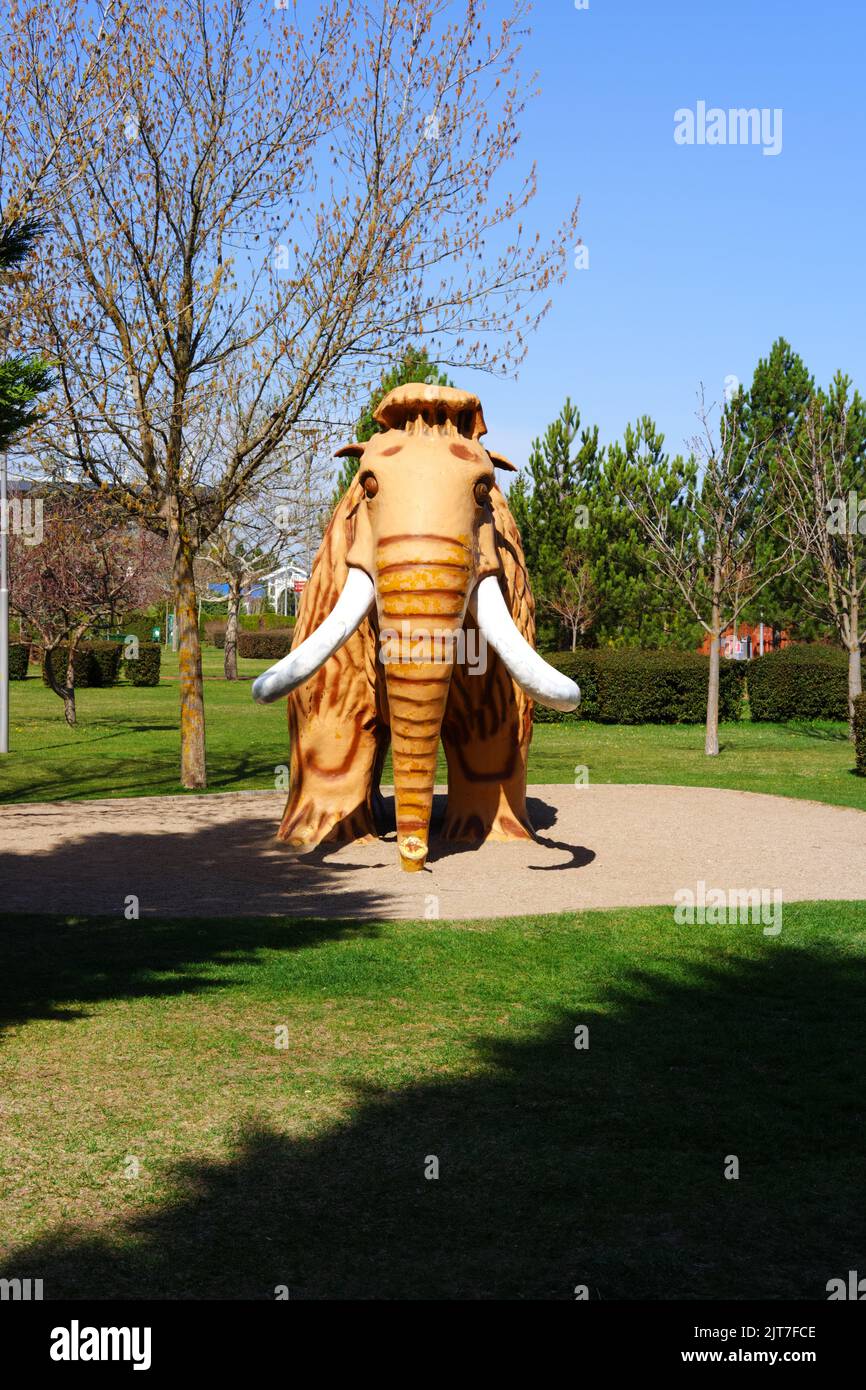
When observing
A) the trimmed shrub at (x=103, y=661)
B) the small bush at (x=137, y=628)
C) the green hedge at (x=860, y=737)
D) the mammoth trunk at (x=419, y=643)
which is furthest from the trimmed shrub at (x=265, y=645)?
the mammoth trunk at (x=419, y=643)

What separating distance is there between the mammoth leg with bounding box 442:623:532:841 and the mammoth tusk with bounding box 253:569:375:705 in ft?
4.68

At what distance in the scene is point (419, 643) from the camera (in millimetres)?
9375

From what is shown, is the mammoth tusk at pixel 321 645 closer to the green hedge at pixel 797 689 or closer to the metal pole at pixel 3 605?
the metal pole at pixel 3 605

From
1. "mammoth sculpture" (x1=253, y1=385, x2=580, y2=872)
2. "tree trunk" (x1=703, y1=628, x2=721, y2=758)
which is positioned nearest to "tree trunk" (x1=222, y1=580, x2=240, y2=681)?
"tree trunk" (x1=703, y1=628, x2=721, y2=758)

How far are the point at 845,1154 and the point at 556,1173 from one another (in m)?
1.13

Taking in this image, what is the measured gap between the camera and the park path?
377 inches

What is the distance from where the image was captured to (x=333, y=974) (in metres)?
7.57

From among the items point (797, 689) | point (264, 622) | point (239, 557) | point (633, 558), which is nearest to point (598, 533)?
point (633, 558)

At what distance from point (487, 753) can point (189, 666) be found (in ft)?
18.2

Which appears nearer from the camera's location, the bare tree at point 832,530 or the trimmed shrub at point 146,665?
the bare tree at point 832,530

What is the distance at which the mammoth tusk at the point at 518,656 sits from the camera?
8.95 meters

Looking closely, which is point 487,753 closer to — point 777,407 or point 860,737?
point 860,737

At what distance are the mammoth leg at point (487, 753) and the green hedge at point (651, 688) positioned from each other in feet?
48.4
